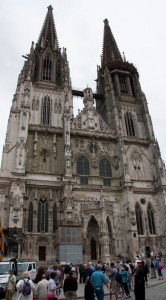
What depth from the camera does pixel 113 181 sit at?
3384 centimetres

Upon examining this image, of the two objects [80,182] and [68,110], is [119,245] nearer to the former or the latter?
[80,182]

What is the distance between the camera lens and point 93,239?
95.3ft

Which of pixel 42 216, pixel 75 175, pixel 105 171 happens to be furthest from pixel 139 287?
pixel 105 171

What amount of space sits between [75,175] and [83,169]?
5.96ft

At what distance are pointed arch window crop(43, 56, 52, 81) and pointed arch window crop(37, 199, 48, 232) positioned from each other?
73.6 feet

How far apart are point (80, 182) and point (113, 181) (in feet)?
15.9

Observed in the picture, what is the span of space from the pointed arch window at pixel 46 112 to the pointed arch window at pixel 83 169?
7578 millimetres

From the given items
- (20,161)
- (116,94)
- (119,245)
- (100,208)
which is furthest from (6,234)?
(116,94)

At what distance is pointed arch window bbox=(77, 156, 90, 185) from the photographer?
32594 mm

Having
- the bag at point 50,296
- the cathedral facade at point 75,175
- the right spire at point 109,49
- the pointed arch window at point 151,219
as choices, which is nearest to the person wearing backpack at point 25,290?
the bag at point 50,296

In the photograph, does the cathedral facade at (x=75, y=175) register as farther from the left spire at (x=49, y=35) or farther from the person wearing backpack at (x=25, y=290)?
the person wearing backpack at (x=25, y=290)

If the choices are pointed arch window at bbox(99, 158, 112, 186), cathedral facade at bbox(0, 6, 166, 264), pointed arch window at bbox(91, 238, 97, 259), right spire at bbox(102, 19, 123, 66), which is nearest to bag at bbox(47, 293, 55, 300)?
cathedral facade at bbox(0, 6, 166, 264)

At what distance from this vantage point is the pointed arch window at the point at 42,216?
92.5 feet

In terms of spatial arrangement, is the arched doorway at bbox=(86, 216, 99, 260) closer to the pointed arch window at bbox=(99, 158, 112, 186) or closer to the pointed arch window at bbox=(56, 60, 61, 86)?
the pointed arch window at bbox=(99, 158, 112, 186)
